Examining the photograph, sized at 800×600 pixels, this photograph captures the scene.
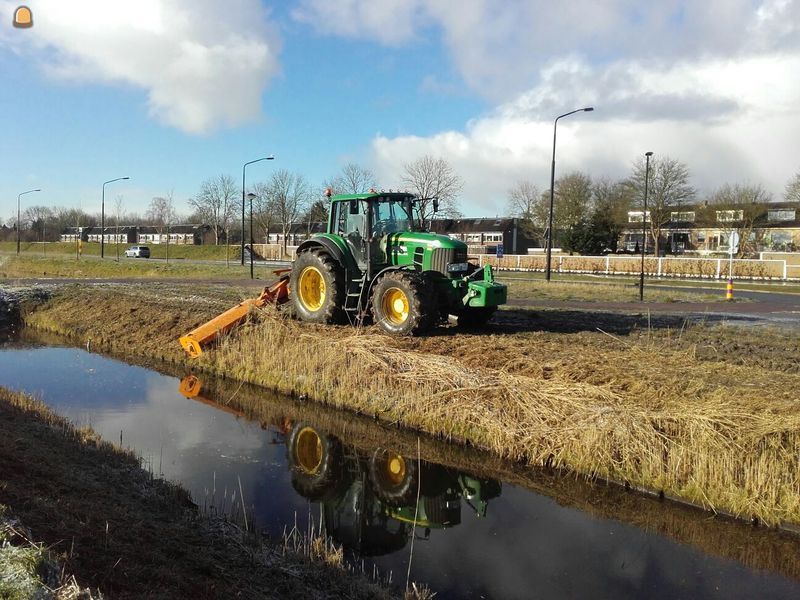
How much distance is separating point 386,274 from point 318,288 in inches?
97.5

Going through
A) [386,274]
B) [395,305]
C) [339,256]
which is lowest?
[395,305]

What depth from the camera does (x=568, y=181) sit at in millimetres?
64812

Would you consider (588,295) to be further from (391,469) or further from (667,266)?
(667,266)

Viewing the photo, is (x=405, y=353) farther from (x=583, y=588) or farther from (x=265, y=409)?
(x=583, y=588)

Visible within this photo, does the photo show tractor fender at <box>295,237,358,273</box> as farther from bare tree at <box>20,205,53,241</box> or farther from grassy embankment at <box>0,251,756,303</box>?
bare tree at <box>20,205,53,241</box>

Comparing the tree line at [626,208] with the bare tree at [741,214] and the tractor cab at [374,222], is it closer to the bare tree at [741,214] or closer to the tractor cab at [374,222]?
the bare tree at [741,214]

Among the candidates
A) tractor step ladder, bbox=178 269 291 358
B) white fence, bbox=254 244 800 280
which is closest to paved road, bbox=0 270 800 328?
tractor step ladder, bbox=178 269 291 358

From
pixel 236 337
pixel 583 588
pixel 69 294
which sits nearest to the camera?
pixel 583 588

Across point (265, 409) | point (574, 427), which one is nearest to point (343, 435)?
point (265, 409)

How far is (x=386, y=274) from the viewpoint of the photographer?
1284 centimetres

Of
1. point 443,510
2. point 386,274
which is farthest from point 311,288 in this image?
point 443,510

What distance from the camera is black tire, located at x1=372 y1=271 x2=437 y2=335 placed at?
12.1 m

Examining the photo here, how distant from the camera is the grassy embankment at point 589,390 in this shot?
7.11m

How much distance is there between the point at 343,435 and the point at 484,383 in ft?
7.78
